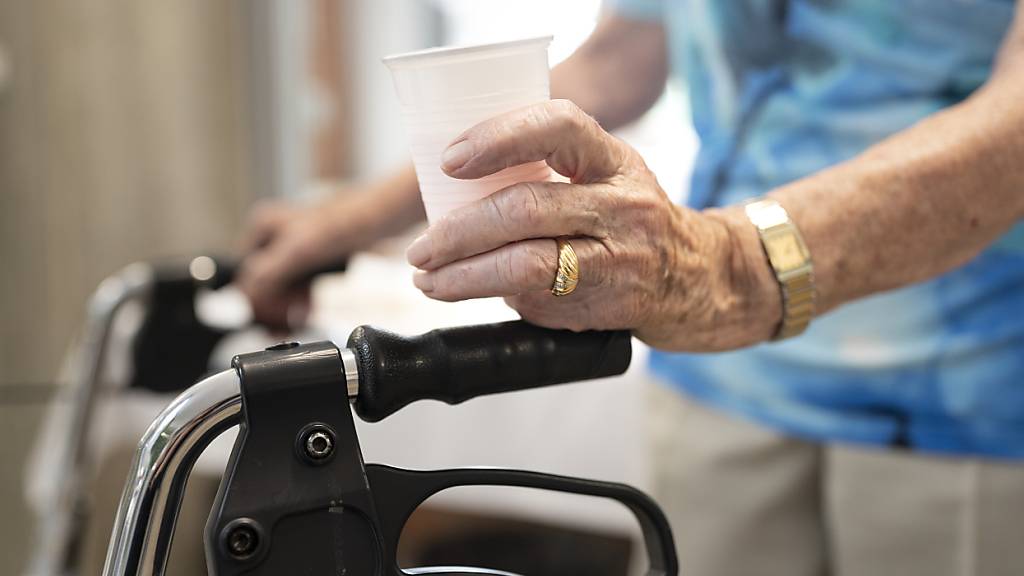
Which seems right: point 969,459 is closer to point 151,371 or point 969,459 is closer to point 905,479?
point 905,479

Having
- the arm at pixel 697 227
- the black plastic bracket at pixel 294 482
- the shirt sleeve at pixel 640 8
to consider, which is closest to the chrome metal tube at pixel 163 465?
the black plastic bracket at pixel 294 482

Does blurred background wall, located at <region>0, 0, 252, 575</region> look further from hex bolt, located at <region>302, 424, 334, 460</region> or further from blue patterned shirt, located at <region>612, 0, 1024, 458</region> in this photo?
hex bolt, located at <region>302, 424, 334, 460</region>

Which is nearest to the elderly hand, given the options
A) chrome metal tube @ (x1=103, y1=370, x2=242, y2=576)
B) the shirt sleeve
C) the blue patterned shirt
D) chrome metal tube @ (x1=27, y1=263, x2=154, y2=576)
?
chrome metal tube @ (x1=103, y1=370, x2=242, y2=576)

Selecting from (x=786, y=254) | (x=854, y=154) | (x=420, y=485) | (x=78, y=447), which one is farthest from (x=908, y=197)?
(x=78, y=447)

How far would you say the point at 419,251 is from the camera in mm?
500

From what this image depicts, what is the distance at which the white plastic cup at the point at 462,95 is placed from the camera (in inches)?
18.9

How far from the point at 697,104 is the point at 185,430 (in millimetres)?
659

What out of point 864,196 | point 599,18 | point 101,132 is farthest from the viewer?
point 101,132

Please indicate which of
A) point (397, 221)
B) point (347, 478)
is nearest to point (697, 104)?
point (397, 221)

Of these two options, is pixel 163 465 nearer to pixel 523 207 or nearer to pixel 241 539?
pixel 241 539

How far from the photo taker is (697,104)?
956 mm

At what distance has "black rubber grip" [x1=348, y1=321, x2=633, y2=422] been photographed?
1.61 feet

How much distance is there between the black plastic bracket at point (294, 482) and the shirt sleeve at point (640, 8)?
2.15 ft

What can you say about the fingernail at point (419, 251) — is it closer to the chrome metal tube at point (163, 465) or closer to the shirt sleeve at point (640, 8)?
the chrome metal tube at point (163, 465)
